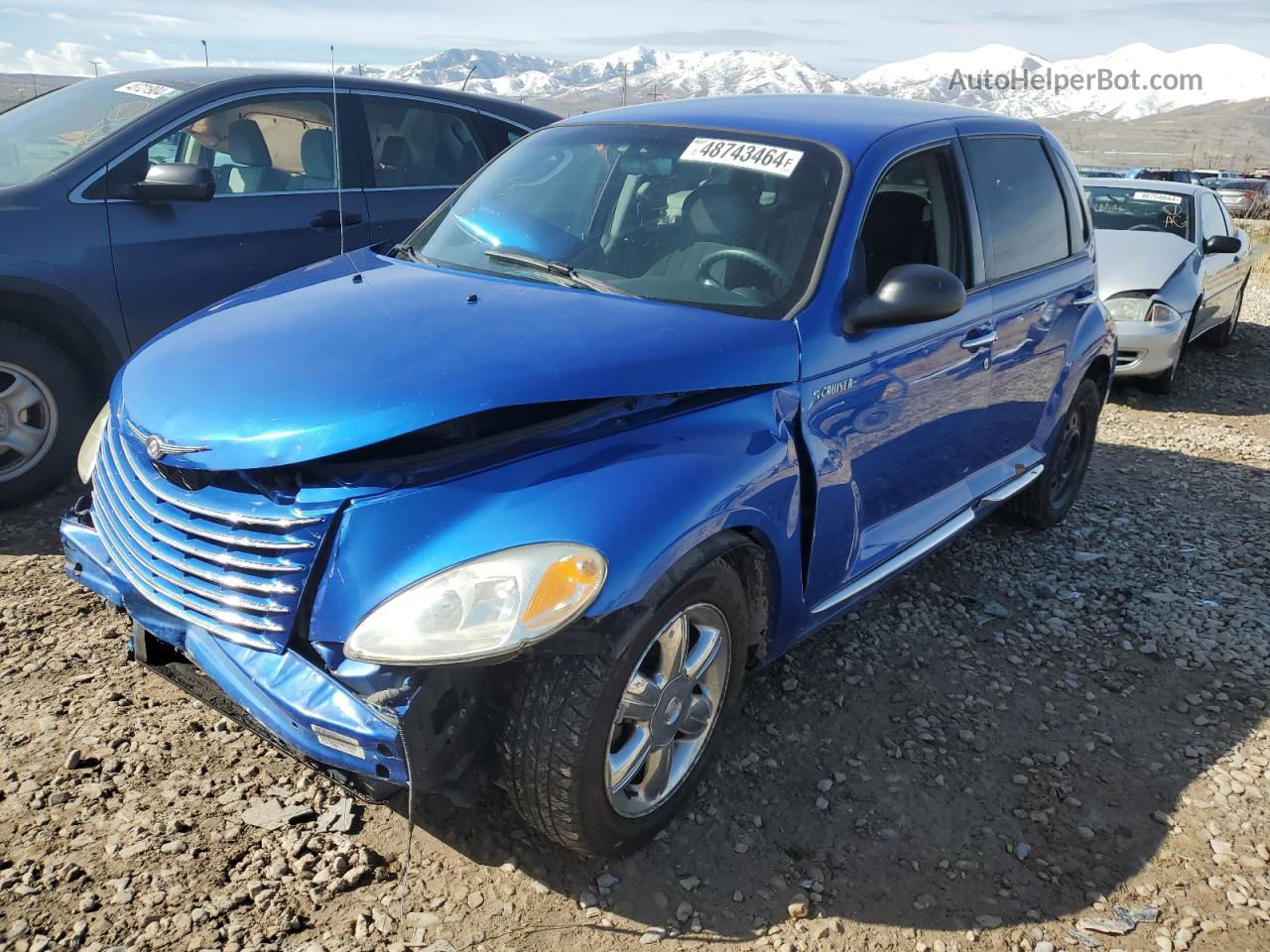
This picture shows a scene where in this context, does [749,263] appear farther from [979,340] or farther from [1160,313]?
[1160,313]

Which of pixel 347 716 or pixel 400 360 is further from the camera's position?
pixel 400 360

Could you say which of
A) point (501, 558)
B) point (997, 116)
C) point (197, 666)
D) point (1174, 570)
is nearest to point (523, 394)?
point (501, 558)

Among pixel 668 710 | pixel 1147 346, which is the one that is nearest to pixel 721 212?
pixel 668 710

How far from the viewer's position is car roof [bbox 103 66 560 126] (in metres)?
4.85

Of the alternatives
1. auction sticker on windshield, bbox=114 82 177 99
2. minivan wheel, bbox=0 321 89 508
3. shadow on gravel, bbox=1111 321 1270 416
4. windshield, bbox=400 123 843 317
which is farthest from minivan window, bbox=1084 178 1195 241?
minivan wheel, bbox=0 321 89 508

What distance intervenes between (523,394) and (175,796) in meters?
1.48

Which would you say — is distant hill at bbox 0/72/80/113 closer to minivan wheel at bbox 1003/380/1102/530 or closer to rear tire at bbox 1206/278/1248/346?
minivan wheel at bbox 1003/380/1102/530

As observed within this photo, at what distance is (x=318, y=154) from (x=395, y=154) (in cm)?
42

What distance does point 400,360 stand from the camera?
2.39 m

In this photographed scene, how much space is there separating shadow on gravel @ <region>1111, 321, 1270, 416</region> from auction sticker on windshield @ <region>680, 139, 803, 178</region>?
5.86 metres

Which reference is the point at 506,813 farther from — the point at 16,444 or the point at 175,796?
the point at 16,444

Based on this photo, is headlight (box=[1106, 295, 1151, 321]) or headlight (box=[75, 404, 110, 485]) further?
headlight (box=[1106, 295, 1151, 321])

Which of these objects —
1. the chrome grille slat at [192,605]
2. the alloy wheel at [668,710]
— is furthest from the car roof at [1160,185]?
the chrome grille slat at [192,605]

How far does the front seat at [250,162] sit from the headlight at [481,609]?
353 centimetres
